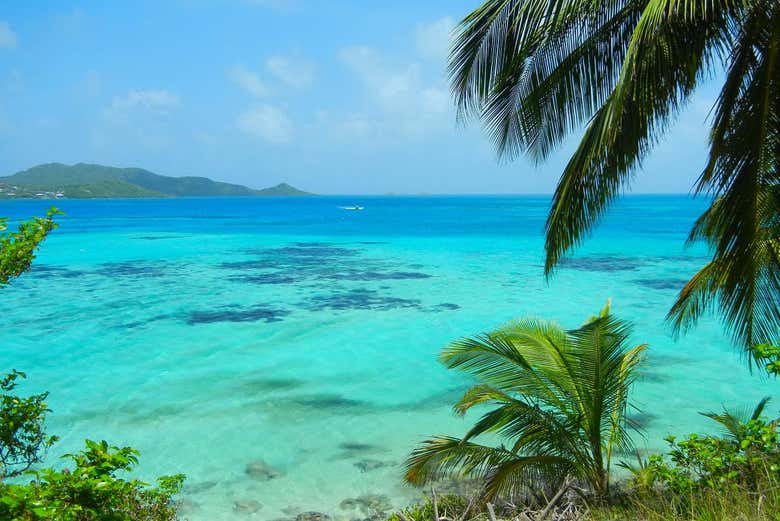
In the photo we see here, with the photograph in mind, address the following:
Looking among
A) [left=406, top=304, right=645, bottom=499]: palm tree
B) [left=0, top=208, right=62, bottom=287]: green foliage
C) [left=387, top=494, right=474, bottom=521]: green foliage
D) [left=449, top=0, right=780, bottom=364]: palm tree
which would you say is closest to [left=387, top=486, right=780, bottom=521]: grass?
[left=387, top=494, right=474, bottom=521]: green foliage

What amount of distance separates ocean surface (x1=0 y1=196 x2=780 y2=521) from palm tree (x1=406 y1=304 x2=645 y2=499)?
1.94 meters

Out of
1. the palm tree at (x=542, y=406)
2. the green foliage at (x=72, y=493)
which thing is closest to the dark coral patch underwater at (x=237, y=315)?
the palm tree at (x=542, y=406)

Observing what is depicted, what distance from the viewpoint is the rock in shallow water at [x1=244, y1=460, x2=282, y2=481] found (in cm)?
782

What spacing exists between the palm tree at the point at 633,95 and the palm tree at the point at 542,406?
1.20 m

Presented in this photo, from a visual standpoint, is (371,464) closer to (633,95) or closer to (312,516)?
(312,516)

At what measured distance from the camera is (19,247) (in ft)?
13.3

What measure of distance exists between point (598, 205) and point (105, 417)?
894 cm

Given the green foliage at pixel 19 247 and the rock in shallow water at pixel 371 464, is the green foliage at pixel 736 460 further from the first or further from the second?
the green foliage at pixel 19 247

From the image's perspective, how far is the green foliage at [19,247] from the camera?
3.97 m

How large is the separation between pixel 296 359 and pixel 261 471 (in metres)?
5.14

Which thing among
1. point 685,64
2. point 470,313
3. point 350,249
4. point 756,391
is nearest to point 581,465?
point 685,64

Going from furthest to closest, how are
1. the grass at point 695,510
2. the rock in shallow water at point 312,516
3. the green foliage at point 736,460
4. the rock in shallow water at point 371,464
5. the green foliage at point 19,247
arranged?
1. the rock in shallow water at point 371,464
2. the rock in shallow water at point 312,516
3. the green foliage at point 19,247
4. the green foliage at point 736,460
5. the grass at point 695,510

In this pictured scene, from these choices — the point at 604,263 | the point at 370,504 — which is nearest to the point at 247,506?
the point at 370,504

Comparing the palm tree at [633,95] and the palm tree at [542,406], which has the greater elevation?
the palm tree at [633,95]
